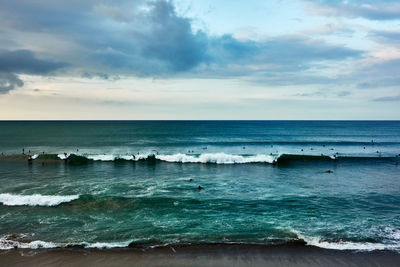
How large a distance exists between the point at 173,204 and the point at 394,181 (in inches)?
902

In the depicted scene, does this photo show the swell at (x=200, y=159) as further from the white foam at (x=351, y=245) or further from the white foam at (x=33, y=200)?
the white foam at (x=351, y=245)

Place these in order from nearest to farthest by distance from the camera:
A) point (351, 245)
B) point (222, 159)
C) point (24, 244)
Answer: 1. point (351, 245)
2. point (24, 244)
3. point (222, 159)

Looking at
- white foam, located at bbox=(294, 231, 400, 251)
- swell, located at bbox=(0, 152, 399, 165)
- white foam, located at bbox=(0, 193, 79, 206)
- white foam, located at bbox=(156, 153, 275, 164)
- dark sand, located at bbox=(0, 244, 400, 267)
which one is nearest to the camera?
dark sand, located at bbox=(0, 244, 400, 267)

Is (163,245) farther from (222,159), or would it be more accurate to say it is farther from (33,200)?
(222,159)

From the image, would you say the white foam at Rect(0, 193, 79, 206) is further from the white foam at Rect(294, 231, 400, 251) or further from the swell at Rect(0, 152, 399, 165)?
the white foam at Rect(294, 231, 400, 251)

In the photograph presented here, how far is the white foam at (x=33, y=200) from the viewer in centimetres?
1856

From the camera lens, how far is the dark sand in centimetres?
1106

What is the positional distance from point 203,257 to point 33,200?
48.9ft

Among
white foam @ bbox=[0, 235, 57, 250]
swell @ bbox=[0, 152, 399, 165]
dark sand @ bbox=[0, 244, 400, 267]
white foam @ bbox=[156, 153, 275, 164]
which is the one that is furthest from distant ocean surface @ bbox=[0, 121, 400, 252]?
swell @ bbox=[0, 152, 399, 165]

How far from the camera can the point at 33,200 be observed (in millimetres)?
18969

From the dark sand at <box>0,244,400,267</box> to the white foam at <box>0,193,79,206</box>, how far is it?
23.1 feet

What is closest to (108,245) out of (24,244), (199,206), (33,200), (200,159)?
(24,244)

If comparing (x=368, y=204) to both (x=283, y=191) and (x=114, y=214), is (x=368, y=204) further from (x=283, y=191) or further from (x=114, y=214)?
(x=114, y=214)

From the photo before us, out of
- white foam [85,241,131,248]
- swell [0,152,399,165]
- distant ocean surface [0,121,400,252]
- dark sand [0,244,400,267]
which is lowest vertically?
dark sand [0,244,400,267]
